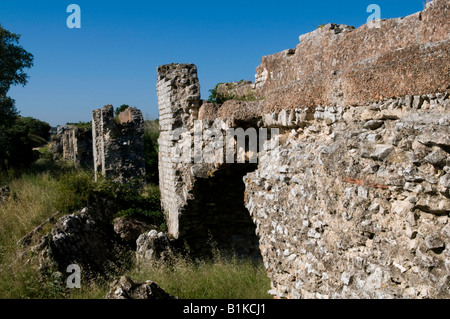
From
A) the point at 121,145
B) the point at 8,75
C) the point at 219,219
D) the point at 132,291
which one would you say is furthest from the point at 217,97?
the point at 8,75

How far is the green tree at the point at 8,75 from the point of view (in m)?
13.7

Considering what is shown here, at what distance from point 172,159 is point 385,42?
508 cm

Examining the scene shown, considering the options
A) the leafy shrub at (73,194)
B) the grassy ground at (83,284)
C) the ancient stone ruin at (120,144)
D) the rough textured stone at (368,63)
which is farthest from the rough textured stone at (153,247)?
the ancient stone ruin at (120,144)

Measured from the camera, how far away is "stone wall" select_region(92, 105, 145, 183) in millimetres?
12344

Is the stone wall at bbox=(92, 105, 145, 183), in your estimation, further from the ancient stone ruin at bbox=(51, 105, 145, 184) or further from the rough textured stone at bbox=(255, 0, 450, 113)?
the rough textured stone at bbox=(255, 0, 450, 113)

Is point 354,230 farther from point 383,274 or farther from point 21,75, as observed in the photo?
point 21,75

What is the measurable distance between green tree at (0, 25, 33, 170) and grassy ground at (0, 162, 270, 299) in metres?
5.16

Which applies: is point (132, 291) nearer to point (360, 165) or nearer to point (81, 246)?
point (360, 165)

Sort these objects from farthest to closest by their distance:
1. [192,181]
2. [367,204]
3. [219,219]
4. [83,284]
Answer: [219,219] < [192,181] < [83,284] < [367,204]

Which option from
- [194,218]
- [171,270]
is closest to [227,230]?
[194,218]

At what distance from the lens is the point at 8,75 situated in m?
13.9

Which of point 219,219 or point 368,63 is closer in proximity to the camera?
point 368,63

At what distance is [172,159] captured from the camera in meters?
8.05

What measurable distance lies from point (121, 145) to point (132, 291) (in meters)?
9.03
